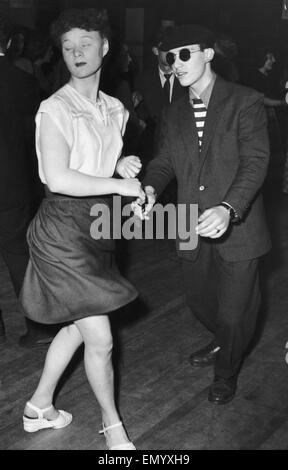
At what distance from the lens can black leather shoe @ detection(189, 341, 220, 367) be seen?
3.50m

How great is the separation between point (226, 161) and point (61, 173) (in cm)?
82

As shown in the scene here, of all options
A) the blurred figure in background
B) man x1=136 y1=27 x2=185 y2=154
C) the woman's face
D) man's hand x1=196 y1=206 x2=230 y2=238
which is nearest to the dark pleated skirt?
man's hand x1=196 y1=206 x2=230 y2=238

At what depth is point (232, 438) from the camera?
2.80 metres

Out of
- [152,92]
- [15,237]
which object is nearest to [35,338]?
[15,237]

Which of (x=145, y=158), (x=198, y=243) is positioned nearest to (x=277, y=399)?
(x=198, y=243)

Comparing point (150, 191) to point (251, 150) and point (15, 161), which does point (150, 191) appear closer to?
point (251, 150)

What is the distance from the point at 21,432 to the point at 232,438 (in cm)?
85

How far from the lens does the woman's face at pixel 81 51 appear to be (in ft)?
8.11

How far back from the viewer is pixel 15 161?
3.49 metres

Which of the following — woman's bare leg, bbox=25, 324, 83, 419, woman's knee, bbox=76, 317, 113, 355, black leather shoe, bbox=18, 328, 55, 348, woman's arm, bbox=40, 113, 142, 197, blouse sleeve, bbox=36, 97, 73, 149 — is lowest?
black leather shoe, bbox=18, 328, 55, 348

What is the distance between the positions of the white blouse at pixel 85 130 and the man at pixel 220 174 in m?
0.30

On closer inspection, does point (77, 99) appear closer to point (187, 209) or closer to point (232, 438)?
point (187, 209)

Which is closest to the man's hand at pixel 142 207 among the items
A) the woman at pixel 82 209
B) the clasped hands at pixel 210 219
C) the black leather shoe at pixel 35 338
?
the clasped hands at pixel 210 219

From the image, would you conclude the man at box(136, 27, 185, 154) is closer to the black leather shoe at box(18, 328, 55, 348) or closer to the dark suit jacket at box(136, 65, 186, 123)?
the dark suit jacket at box(136, 65, 186, 123)
